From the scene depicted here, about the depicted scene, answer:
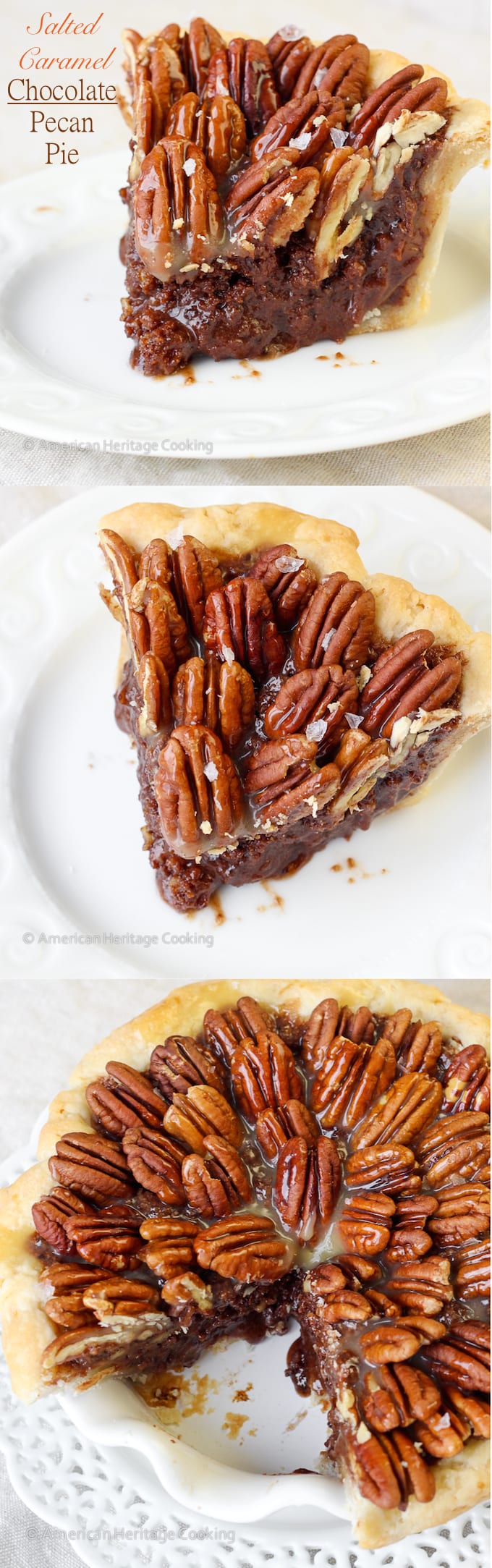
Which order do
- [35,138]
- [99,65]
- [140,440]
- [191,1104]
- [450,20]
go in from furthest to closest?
1. [450,20]
2. [35,138]
3. [99,65]
4. [140,440]
5. [191,1104]

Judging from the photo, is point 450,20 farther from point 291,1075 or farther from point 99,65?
point 291,1075

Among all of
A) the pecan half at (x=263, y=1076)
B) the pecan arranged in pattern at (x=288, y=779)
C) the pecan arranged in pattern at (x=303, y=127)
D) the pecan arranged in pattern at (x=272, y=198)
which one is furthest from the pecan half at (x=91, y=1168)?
the pecan arranged in pattern at (x=303, y=127)

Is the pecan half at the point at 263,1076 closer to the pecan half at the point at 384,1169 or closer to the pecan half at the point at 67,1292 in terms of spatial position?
the pecan half at the point at 384,1169

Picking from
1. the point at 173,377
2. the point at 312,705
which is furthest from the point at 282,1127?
the point at 173,377

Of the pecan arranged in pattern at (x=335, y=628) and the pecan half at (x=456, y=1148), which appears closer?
the pecan half at (x=456, y=1148)

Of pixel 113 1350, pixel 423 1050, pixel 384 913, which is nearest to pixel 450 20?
pixel 384 913

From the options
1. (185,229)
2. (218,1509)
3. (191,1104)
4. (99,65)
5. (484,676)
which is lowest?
(218,1509)
